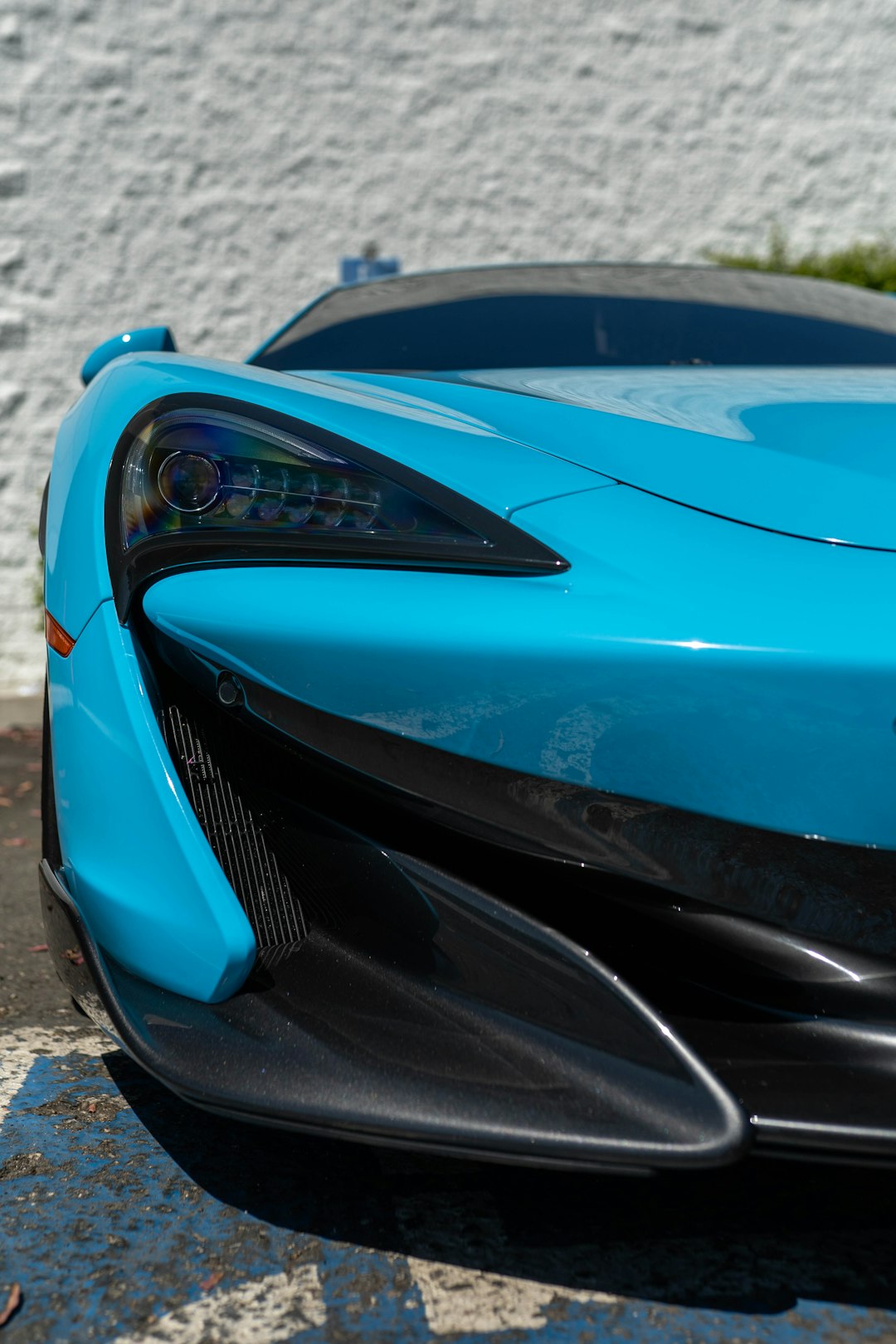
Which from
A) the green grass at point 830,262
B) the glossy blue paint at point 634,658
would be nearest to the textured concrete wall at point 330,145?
the green grass at point 830,262

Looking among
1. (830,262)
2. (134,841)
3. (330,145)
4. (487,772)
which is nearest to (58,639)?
(134,841)

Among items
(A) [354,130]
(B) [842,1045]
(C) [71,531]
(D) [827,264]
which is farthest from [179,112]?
(B) [842,1045]

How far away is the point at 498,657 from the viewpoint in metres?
1.22

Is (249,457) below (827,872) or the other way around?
the other way around

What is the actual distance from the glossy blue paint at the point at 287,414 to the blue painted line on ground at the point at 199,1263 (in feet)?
2.11

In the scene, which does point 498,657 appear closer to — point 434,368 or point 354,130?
point 434,368

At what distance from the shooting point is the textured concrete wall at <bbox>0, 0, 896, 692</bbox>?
17.0 feet

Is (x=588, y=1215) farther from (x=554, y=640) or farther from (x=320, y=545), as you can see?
(x=320, y=545)

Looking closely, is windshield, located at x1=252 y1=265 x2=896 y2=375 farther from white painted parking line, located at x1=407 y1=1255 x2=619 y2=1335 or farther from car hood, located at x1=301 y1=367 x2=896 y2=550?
white painted parking line, located at x1=407 y1=1255 x2=619 y2=1335

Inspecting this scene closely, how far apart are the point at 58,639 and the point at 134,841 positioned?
0.98 ft

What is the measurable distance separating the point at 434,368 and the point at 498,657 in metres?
1.18

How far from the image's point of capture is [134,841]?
4.44 feet

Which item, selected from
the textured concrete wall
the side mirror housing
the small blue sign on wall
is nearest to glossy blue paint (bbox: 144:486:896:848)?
the side mirror housing

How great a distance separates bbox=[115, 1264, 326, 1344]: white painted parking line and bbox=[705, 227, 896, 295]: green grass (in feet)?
16.7
